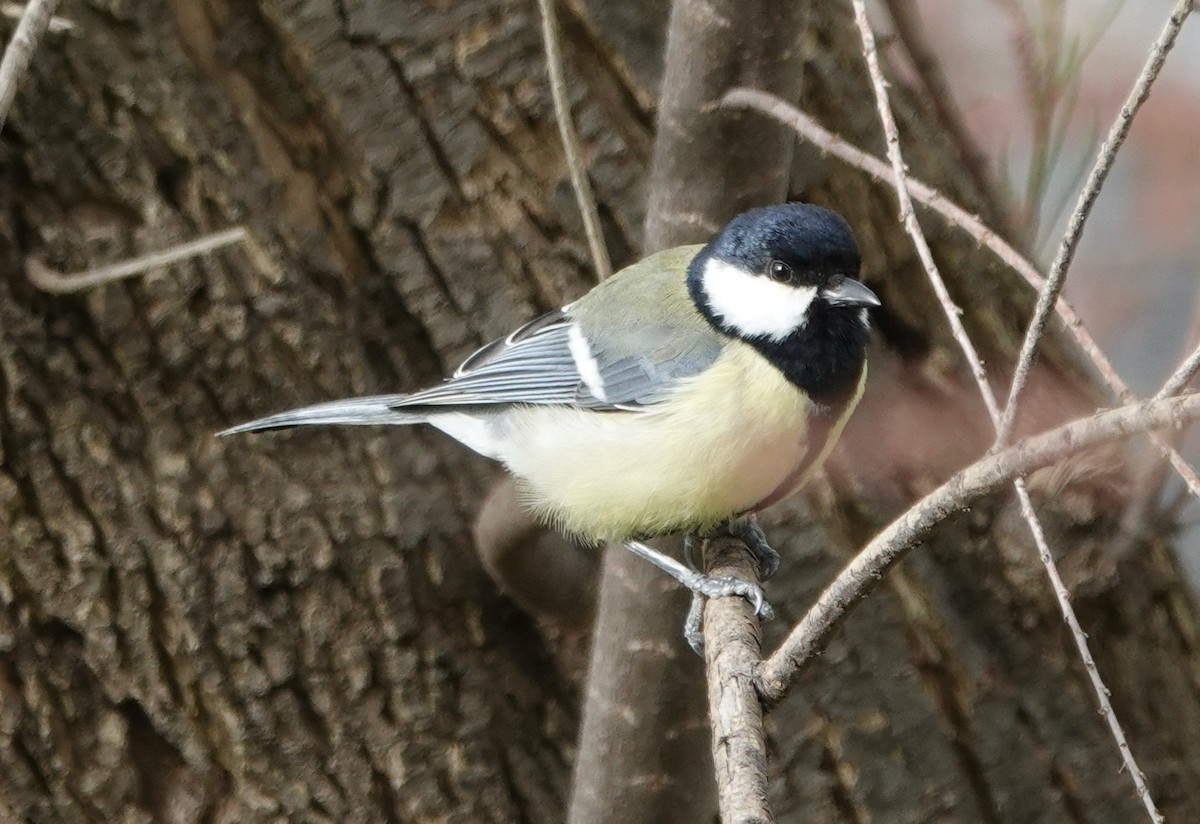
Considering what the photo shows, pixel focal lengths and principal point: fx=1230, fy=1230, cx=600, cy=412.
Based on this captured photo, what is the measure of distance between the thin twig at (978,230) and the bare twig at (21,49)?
29.6 inches

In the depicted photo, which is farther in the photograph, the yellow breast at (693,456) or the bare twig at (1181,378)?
the yellow breast at (693,456)

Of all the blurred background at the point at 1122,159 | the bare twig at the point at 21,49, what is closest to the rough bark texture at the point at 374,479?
the blurred background at the point at 1122,159

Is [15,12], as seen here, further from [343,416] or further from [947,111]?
[947,111]

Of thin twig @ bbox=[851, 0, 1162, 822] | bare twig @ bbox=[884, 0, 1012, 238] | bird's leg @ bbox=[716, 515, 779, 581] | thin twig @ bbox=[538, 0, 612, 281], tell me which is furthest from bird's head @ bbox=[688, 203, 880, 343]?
bare twig @ bbox=[884, 0, 1012, 238]

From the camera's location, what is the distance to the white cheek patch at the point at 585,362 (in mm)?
1825

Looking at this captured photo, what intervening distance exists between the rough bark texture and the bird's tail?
210mm

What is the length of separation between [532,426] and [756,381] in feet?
1.36

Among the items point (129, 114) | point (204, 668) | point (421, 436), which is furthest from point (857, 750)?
point (129, 114)

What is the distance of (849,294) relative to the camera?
1.60 m

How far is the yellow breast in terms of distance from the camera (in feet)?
5.23

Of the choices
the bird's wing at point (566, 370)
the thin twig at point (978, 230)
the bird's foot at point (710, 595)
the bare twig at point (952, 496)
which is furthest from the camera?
the bird's wing at point (566, 370)

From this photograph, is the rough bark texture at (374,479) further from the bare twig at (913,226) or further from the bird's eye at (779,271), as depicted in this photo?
the bare twig at (913,226)

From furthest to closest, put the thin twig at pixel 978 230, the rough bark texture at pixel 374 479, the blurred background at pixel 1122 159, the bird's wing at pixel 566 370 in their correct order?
1. the blurred background at pixel 1122 159
2. the rough bark texture at pixel 374 479
3. the bird's wing at pixel 566 370
4. the thin twig at pixel 978 230

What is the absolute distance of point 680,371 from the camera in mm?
1724
